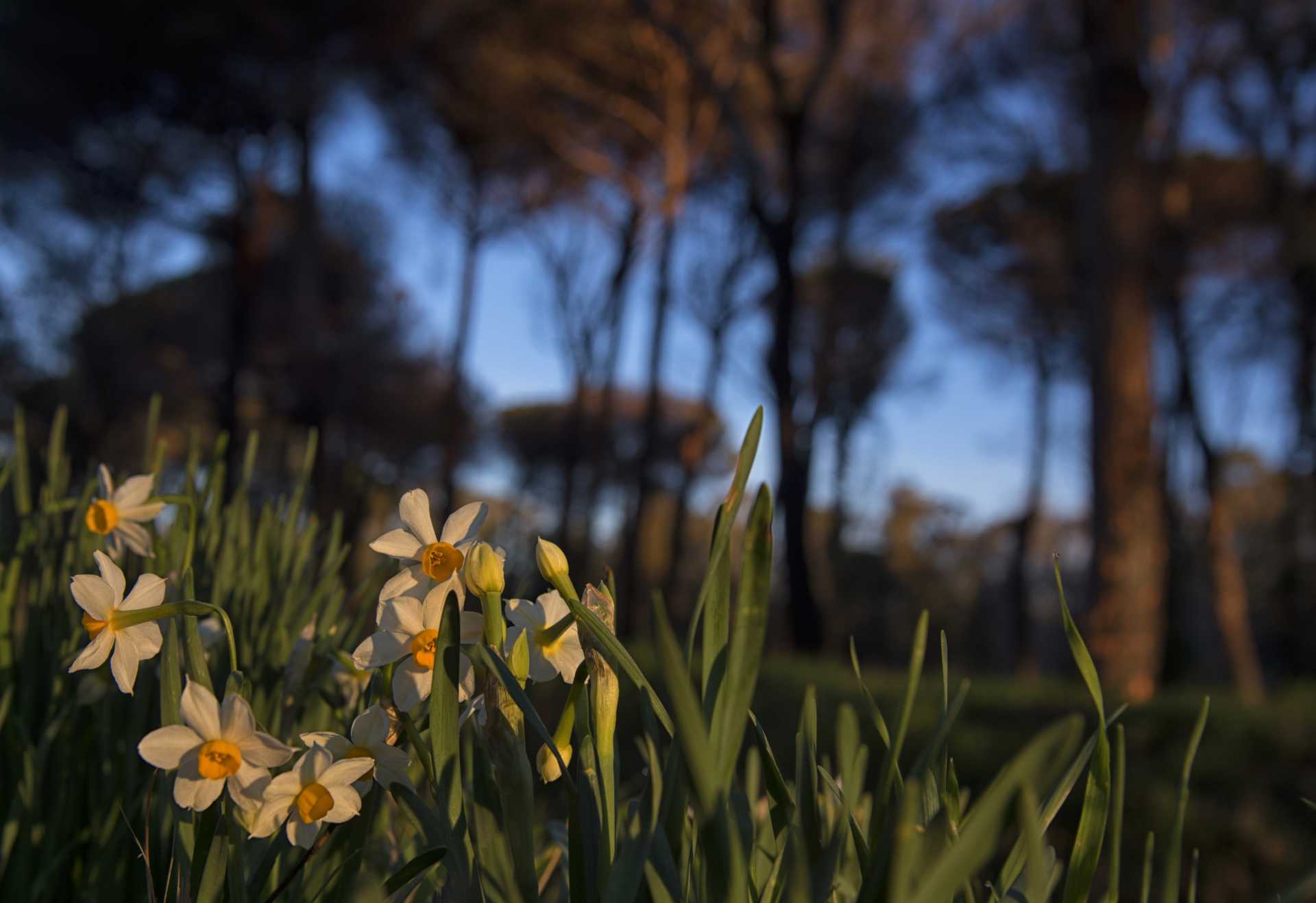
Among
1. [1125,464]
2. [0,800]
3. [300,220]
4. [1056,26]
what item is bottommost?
[0,800]

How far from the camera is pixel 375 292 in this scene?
54.4 feet

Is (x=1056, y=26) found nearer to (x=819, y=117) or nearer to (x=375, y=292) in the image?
(x=819, y=117)

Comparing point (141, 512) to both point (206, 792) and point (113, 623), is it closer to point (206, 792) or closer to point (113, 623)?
point (113, 623)

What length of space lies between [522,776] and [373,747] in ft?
0.29

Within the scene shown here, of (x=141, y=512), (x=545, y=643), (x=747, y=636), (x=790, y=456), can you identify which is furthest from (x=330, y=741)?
(x=790, y=456)

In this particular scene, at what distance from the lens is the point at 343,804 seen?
459 mm

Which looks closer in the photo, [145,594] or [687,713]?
[687,713]

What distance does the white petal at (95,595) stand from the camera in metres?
0.49

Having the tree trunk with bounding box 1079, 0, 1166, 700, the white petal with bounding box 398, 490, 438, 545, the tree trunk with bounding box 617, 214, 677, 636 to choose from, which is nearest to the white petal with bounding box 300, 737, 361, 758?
the white petal with bounding box 398, 490, 438, 545

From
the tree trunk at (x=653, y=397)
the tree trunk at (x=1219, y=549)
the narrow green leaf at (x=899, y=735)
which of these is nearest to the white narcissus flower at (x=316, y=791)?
the narrow green leaf at (x=899, y=735)

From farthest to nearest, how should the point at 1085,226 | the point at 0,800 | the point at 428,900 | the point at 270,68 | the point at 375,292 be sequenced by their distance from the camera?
the point at 375,292 → the point at 270,68 → the point at 1085,226 → the point at 0,800 → the point at 428,900

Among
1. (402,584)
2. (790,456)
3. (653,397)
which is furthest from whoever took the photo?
(653,397)

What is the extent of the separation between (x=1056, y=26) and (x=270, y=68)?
7877 mm

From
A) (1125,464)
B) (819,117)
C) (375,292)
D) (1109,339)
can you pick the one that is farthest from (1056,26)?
(375,292)
